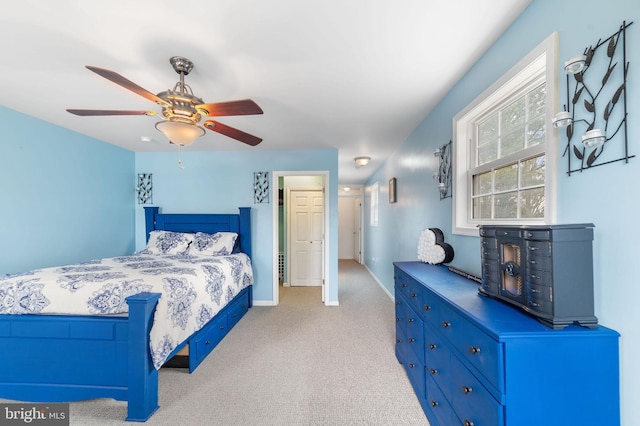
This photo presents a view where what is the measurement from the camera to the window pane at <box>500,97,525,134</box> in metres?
1.58

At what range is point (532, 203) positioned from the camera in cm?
147

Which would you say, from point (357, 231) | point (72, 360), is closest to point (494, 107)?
point (72, 360)

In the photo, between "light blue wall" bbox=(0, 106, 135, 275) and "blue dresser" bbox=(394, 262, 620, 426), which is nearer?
"blue dresser" bbox=(394, 262, 620, 426)

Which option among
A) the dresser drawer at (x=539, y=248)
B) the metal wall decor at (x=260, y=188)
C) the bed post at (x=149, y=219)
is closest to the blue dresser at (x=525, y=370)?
the dresser drawer at (x=539, y=248)

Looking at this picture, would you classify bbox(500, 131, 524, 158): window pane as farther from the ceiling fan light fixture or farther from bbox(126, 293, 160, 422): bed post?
bbox(126, 293, 160, 422): bed post

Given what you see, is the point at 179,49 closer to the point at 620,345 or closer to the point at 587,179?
the point at 587,179

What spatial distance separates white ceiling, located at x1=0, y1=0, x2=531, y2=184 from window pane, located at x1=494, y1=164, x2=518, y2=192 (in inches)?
30.7

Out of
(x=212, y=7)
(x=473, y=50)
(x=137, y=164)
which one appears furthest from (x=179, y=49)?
(x=137, y=164)

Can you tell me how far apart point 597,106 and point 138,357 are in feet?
8.71

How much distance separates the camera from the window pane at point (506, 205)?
1.61 metres

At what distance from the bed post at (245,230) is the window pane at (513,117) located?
3.09 m

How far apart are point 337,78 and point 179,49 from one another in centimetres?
107

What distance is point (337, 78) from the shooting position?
1980 mm

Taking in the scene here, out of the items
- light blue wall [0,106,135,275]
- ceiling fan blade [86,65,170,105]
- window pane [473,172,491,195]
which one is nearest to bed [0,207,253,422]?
ceiling fan blade [86,65,170,105]
